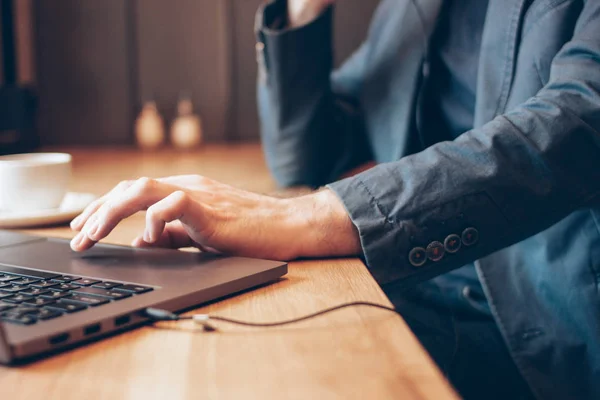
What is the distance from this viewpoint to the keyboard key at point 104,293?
493mm

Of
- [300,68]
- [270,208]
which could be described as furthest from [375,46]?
[270,208]

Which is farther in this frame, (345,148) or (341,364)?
(345,148)

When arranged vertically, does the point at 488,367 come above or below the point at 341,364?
below

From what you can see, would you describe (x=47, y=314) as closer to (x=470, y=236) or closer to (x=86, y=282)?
(x=86, y=282)

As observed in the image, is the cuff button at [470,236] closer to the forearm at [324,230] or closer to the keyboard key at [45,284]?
the forearm at [324,230]

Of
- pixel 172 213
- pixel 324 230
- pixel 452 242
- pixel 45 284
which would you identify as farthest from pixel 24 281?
pixel 452 242

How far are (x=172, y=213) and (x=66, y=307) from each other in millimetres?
171

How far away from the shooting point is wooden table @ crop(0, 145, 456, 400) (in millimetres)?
372

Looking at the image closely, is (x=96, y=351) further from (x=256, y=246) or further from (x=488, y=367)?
(x=488, y=367)

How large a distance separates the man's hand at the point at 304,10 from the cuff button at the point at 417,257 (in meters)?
0.75

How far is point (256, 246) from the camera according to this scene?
650 mm

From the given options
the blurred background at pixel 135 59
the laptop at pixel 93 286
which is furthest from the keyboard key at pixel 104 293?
the blurred background at pixel 135 59

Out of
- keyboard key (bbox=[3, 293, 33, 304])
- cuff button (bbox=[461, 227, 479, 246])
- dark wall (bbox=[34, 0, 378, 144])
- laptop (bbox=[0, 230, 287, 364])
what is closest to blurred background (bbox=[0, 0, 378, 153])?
dark wall (bbox=[34, 0, 378, 144])

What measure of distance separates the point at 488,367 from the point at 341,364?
0.53 meters
